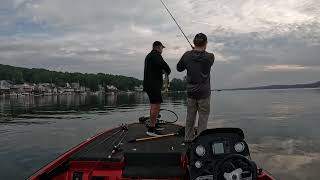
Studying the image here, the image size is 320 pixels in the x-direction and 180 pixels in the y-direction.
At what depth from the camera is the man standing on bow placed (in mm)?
9970

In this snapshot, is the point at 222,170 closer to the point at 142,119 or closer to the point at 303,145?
the point at 142,119

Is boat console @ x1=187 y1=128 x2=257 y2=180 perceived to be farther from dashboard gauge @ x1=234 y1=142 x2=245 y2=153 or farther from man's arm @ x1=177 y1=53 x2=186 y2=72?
A: man's arm @ x1=177 y1=53 x2=186 y2=72

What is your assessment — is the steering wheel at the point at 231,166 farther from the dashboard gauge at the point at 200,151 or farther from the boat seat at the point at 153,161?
the boat seat at the point at 153,161

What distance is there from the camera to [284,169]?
49.7 feet

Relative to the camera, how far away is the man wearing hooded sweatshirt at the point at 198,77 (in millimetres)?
8578

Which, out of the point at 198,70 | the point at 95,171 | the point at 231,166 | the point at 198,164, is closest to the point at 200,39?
the point at 198,70

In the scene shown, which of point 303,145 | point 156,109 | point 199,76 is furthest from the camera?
point 303,145

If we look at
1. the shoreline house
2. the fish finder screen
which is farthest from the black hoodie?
the shoreline house

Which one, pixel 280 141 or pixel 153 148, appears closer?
pixel 153 148

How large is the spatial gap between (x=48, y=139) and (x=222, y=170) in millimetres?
19849

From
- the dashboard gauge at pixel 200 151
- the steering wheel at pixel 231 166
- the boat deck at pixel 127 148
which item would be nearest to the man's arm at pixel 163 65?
the boat deck at pixel 127 148

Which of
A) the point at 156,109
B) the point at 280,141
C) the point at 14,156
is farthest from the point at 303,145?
the point at 14,156

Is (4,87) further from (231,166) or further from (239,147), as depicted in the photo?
(231,166)

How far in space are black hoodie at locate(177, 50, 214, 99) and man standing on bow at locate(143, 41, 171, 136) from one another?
1.23m
